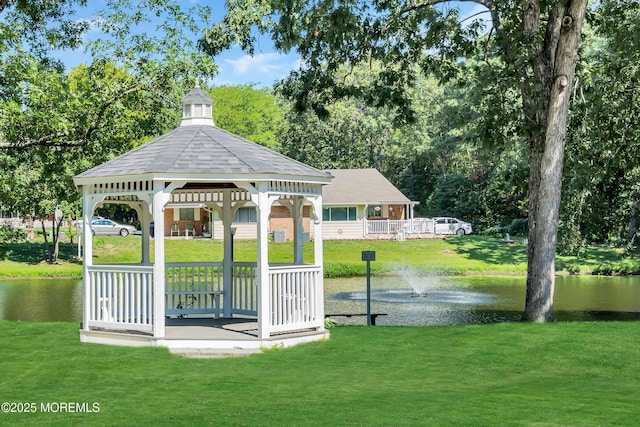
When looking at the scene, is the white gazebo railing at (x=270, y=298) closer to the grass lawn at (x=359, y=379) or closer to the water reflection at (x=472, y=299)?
the grass lawn at (x=359, y=379)

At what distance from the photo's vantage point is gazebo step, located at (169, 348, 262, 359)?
12586 mm

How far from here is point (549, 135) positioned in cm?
1677

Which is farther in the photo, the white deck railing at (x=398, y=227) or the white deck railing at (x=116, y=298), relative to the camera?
the white deck railing at (x=398, y=227)

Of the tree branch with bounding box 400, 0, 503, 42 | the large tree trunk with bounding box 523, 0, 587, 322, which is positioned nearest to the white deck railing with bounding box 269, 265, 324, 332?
the large tree trunk with bounding box 523, 0, 587, 322

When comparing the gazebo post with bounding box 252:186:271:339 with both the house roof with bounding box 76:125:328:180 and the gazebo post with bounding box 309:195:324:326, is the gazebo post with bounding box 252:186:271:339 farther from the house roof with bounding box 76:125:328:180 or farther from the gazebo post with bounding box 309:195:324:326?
the gazebo post with bounding box 309:195:324:326

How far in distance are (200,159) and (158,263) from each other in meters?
1.82

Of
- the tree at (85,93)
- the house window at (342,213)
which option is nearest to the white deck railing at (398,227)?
the house window at (342,213)

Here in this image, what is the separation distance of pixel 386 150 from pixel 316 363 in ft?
184

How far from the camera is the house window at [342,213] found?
51.2m

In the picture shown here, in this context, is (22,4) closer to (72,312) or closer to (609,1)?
(72,312)

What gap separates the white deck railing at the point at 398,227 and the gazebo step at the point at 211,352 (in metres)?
36.2

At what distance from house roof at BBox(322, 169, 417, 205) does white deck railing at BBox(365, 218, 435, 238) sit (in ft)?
4.71

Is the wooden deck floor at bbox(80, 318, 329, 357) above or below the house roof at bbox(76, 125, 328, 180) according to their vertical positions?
below

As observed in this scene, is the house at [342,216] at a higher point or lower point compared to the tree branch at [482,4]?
lower
